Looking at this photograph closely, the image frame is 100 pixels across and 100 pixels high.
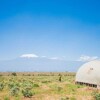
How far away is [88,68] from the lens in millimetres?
45125

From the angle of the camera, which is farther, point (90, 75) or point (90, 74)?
point (90, 74)

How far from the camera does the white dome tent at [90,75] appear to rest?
4141cm

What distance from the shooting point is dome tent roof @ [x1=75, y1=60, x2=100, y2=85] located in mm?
41469

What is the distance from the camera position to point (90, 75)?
140 feet

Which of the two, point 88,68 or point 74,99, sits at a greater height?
point 88,68

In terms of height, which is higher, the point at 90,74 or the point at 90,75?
the point at 90,74

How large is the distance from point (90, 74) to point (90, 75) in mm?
240

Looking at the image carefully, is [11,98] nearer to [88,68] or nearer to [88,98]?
[88,98]

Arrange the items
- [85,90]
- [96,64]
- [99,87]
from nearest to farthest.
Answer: [85,90]
[99,87]
[96,64]

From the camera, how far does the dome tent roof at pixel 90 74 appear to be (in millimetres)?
41469

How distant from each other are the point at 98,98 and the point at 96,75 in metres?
13.9

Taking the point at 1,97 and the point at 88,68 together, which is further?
the point at 88,68

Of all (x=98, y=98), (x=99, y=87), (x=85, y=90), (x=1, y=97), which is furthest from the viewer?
(x=99, y=87)

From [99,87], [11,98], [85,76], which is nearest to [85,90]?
[99,87]
